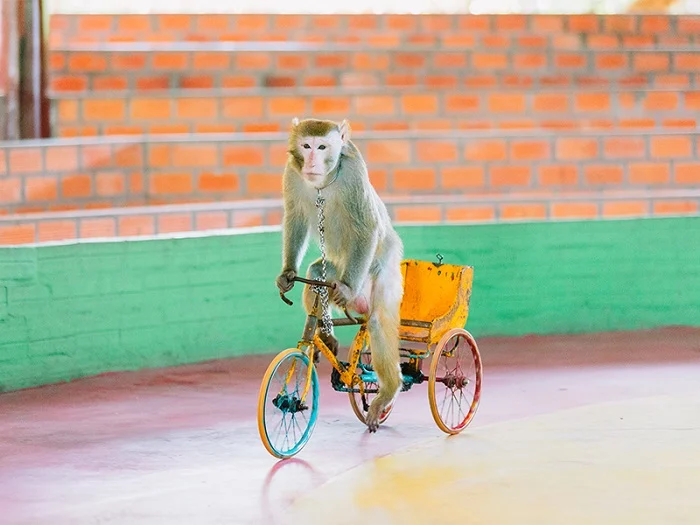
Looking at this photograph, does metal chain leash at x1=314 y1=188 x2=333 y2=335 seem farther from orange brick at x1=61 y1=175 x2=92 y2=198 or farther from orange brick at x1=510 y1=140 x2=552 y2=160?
orange brick at x1=510 y1=140 x2=552 y2=160

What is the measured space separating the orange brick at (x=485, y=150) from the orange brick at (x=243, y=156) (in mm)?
1567

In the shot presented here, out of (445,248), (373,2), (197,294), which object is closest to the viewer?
(197,294)

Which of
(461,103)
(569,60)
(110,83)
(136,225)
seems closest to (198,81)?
(110,83)

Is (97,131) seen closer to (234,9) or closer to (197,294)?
(234,9)

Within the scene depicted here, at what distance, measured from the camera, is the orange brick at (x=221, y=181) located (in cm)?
1080

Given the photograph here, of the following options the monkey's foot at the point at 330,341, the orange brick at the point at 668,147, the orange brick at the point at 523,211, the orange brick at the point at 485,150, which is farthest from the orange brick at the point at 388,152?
the monkey's foot at the point at 330,341

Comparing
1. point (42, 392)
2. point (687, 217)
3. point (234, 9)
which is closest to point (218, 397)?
point (42, 392)

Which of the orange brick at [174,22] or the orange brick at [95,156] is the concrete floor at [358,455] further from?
the orange brick at [174,22]

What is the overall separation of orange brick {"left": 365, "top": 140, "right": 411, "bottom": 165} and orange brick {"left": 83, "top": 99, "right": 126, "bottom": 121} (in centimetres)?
250

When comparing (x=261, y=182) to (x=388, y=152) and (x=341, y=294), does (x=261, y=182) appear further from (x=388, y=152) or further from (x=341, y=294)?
(x=341, y=294)

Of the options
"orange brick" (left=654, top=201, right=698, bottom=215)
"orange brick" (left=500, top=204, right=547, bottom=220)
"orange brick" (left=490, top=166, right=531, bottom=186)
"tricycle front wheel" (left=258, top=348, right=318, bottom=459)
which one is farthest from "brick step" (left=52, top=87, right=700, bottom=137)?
"tricycle front wheel" (left=258, top=348, right=318, bottom=459)

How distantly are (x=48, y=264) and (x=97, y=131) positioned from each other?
3.99 meters

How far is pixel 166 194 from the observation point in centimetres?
1089

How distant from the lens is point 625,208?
11.4m
